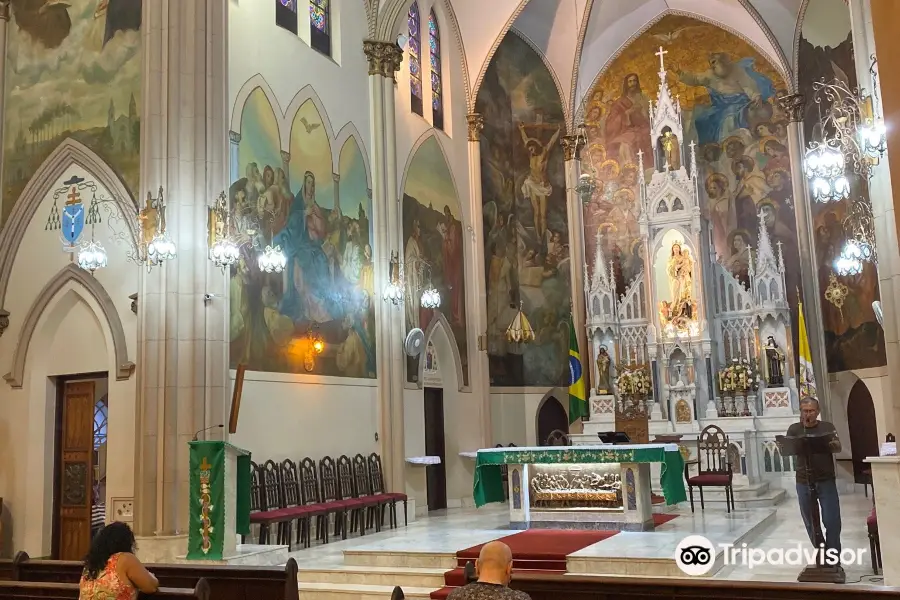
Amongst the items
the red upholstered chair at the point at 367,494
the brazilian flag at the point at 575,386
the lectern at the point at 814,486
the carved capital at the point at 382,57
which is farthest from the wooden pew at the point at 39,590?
the brazilian flag at the point at 575,386

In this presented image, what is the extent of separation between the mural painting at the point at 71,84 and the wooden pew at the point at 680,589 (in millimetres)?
8116

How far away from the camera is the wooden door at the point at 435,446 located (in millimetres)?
17031

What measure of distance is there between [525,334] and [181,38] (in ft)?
30.7

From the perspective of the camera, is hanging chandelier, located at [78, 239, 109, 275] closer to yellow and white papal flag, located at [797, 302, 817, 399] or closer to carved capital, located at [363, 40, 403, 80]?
carved capital, located at [363, 40, 403, 80]

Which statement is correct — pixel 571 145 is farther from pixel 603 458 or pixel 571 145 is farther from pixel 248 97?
pixel 603 458

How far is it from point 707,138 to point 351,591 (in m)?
14.8

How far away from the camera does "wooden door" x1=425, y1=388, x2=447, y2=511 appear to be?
1703cm

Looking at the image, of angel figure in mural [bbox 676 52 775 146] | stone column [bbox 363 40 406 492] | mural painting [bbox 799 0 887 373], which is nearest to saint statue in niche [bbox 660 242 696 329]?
mural painting [bbox 799 0 887 373]

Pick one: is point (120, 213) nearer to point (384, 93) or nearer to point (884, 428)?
point (384, 93)

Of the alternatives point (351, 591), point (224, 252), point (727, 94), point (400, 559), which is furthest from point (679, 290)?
point (351, 591)

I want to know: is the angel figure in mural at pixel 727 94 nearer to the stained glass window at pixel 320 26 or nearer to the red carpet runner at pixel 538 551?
the stained glass window at pixel 320 26

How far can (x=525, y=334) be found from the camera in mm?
17906

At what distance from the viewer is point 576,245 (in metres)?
20.7

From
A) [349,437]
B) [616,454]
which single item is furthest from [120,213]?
[616,454]
